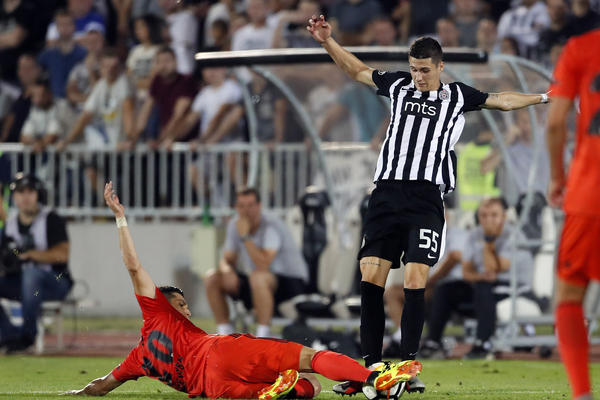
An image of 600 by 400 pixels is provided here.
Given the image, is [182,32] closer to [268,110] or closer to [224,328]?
[268,110]

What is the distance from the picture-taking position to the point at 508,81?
14.1 meters

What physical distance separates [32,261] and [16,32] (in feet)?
21.7

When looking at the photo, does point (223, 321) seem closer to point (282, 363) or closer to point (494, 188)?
point (494, 188)

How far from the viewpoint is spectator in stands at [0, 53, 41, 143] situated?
18.1 m

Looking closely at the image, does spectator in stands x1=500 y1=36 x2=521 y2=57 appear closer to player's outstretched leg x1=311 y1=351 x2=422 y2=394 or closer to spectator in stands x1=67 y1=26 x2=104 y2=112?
spectator in stands x1=67 y1=26 x2=104 y2=112

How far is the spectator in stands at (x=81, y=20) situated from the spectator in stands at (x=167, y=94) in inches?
83.0

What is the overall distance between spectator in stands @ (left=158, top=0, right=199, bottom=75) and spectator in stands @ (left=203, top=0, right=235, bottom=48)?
0.62ft

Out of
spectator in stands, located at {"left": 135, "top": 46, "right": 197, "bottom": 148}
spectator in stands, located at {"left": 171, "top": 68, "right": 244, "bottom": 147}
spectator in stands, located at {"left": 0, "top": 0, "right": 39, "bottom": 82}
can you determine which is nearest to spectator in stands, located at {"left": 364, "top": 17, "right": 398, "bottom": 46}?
spectator in stands, located at {"left": 171, "top": 68, "right": 244, "bottom": 147}

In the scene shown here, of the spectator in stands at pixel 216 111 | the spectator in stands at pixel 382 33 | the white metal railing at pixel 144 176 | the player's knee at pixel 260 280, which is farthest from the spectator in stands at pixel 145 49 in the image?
the player's knee at pixel 260 280

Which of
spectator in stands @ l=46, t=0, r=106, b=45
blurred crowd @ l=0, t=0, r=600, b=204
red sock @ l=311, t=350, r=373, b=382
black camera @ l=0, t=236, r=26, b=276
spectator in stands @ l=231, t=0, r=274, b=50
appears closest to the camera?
red sock @ l=311, t=350, r=373, b=382

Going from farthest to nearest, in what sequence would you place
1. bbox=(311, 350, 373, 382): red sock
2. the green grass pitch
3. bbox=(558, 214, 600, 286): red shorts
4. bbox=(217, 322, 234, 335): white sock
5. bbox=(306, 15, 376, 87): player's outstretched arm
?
bbox=(217, 322, 234, 335): white sock → the green grass pitch → bbox=(306, 15, 376, 87): player's outstretched arm → bbox=(311, 350, 373, 382): red sock → bbox=(558, 214, 600, 286): red shorts

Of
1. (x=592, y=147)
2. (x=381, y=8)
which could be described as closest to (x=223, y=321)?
(x=381, y=8)

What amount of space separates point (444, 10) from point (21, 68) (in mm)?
5901

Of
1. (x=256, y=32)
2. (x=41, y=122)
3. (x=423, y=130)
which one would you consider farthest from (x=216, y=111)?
(x=423, y=130)
